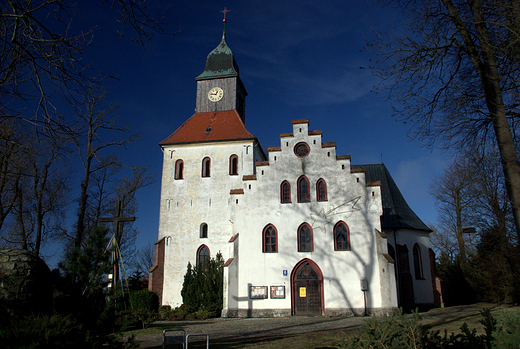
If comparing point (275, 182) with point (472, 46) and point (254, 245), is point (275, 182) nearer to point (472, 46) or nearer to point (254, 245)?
point (254, 245)

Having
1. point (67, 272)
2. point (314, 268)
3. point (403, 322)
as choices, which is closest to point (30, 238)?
point (314, 268)

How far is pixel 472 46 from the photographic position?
28.2 feet

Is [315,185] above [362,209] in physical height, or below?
above

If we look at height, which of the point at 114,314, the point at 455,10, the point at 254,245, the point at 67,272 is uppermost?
the point at 455,10

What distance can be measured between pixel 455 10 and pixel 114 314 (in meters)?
10.1

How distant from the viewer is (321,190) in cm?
2189

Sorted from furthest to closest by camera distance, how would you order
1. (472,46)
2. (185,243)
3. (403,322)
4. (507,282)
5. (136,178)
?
(136,178) → (185,243) → (507,282) → (472,46) → (403,322)

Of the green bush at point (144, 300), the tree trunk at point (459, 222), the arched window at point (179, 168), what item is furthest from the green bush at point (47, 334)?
the tree trunk at point (459, 222)

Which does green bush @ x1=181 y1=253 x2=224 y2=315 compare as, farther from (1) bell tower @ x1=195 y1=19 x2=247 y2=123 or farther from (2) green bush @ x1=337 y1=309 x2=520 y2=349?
(2) green bush @ x1=337 y1=309 x2=520 y2=349

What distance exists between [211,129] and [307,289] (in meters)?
13.8

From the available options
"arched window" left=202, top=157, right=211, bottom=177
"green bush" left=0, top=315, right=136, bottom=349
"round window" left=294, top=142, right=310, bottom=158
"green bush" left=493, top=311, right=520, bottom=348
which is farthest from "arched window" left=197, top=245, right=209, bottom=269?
"green bush" left=493, top=311, right=520, bottom=348

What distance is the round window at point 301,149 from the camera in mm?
22500

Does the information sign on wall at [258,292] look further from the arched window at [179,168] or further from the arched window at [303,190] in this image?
the arched window at [179,168]

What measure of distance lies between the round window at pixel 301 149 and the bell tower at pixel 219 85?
9025 mm
